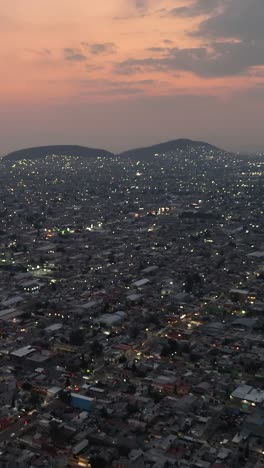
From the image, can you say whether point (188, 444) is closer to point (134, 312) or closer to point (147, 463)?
point (147, 463)

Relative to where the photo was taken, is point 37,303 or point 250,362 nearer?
point 250,362

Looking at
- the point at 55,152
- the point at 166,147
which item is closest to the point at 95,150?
Answer: the point at 55,152

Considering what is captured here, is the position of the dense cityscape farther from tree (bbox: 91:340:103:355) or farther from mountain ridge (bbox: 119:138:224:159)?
mountain ridge (bbox: 119:138:224:159)

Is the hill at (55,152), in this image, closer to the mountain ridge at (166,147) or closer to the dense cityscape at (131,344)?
the mountain ridge at (166,147)

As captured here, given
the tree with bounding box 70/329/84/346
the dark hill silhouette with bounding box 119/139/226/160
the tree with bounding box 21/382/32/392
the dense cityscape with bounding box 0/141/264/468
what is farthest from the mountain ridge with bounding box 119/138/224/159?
the tree with bounding box 21/382/32/392

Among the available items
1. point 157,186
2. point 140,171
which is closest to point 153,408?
point 157,186

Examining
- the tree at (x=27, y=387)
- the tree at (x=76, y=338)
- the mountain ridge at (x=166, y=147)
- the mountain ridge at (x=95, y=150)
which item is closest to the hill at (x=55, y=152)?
the mountain ridge at (x=95, y=150)
